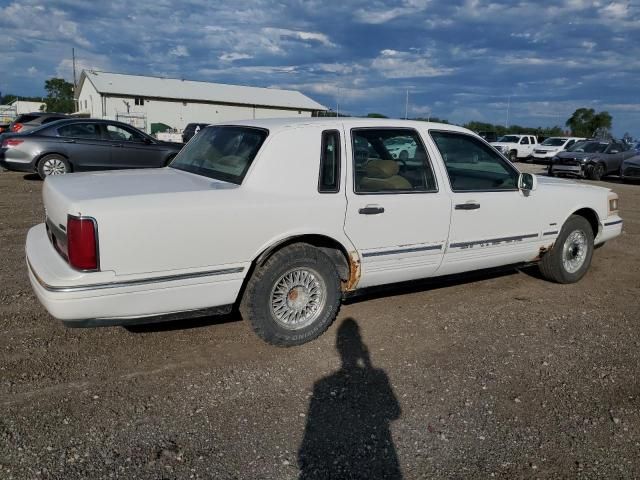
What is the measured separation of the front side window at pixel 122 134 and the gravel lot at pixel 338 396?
8109 millimetres

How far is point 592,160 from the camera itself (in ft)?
68.5

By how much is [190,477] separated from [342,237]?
2.07 meters

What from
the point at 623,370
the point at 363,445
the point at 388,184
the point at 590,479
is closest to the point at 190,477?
the point at 363,445

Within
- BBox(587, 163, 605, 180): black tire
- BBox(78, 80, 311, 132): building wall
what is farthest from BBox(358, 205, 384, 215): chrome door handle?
BBox(78, 80, 311, 132): building wall

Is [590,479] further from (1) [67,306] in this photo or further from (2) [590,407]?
(1) [67,306]

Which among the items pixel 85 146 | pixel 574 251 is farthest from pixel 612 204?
pixel 85 146

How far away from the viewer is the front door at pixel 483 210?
4926 millimetres

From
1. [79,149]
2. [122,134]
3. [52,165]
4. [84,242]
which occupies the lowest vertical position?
[52,165]

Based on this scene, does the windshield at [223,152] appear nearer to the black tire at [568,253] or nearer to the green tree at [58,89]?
the black tire at [568,253]

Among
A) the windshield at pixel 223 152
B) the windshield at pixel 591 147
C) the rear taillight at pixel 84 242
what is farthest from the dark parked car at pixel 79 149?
the windshield at pixel 591 147

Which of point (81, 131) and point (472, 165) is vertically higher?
point (81, 131)

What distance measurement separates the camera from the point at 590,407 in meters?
3.55

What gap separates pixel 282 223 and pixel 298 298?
0.65m

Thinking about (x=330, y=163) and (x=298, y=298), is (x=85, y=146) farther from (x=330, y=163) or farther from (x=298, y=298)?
(x=298, y=298)
